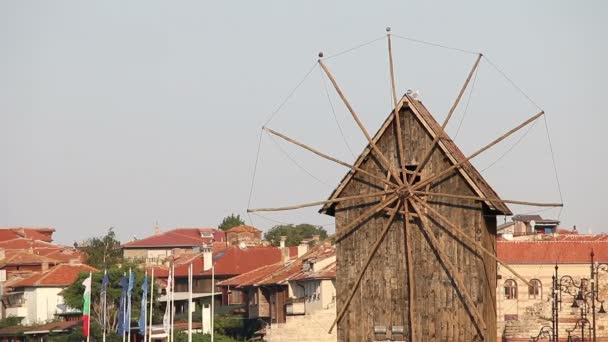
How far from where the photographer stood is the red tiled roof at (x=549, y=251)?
106 metres

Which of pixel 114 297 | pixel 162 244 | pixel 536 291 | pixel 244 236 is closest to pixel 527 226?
pixel 536 291

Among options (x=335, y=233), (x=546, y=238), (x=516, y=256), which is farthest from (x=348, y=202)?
(x=546, y=238)

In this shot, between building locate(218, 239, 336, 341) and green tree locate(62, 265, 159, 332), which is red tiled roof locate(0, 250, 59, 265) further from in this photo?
building locate(218, 239, 336, 341)

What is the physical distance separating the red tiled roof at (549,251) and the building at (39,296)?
3785 cm

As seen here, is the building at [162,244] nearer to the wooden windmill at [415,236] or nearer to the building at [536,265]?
the building at [536,265]

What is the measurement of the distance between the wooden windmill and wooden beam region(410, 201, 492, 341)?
25 mm

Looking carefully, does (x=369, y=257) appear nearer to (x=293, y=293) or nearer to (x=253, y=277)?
(x=293, y=293)

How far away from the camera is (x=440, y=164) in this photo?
48.5 m

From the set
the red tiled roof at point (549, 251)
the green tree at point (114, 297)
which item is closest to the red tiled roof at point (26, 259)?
the green tree at point (114, 297)

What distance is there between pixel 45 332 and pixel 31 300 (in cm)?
1886

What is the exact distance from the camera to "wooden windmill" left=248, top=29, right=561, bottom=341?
4772cm

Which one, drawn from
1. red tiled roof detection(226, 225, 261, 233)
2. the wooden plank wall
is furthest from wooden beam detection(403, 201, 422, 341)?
red tiled roof detection(226, 225, 261, 233)

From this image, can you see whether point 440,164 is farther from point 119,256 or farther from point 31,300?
point 119,256

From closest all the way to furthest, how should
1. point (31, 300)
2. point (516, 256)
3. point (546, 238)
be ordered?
1. point (516, 256)
2. point (546, 238)
3. point (31, 300)
